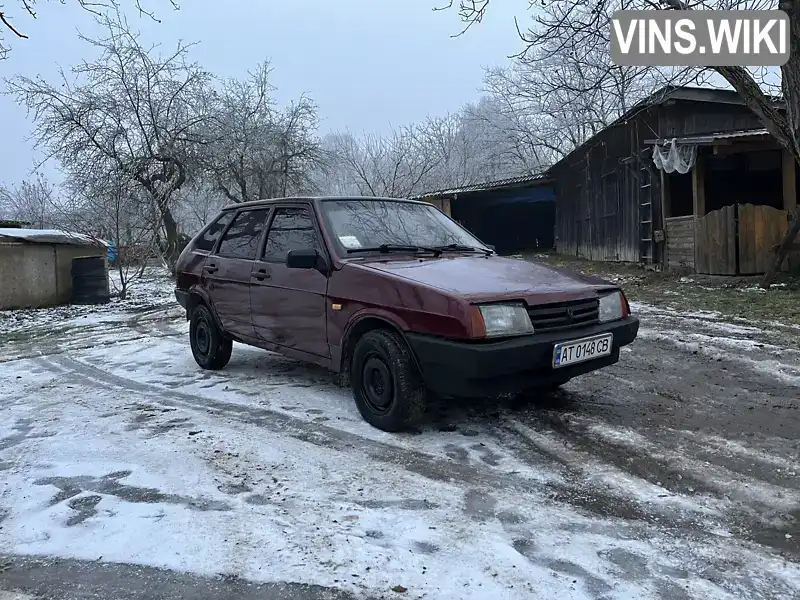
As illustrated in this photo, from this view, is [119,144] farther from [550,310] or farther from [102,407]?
[550,310]

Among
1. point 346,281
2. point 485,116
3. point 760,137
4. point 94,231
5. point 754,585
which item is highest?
point 485,116

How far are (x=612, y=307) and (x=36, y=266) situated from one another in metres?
11.0

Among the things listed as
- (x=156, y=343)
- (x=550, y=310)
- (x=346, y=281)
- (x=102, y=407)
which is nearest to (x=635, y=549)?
(x=550, y=310)

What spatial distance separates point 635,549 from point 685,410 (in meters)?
2.08

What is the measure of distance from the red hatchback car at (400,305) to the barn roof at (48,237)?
7767 millimetres

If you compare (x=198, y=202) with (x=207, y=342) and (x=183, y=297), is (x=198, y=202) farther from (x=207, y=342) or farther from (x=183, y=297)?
(x=207, y=342)

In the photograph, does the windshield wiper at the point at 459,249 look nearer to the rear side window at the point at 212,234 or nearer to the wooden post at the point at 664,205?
the rear side window at the point at 212,234

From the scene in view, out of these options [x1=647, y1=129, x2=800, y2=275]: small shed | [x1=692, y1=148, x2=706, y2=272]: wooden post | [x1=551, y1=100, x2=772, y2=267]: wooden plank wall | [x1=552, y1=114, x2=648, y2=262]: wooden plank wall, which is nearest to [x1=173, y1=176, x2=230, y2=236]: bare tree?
[x1=647, y1=129, x2=800, y2=275]: small shed

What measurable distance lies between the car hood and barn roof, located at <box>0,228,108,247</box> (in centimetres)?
979

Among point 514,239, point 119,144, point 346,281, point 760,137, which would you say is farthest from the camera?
point 514,239

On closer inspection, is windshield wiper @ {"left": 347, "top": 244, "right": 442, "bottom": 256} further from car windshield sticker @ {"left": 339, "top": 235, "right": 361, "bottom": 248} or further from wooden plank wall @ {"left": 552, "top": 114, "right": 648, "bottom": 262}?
wooden plank wall @ {"left": 552, "top": 114, "right": 648, "bottom": 262}

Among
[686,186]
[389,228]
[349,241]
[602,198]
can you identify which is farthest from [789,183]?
[349,241]

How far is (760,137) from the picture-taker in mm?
11266

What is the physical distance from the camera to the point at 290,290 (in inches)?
177
